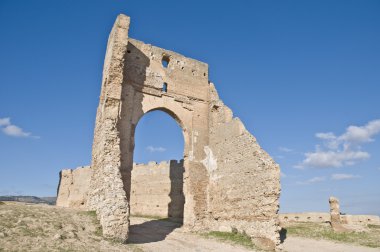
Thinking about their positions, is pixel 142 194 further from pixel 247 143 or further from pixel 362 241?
pixel 362 241

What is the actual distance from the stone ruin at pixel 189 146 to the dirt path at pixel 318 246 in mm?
786

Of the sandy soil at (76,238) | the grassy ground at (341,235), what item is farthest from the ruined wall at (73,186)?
the grassy ground at (341,235)

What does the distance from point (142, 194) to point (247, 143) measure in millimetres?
10617

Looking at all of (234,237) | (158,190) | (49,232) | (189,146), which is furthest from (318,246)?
(158,190)

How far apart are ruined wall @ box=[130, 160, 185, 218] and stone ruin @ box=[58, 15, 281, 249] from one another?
19.6ft

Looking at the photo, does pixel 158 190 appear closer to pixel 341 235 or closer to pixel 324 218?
pixel 324 218

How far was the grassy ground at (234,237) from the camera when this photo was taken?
10266 mm

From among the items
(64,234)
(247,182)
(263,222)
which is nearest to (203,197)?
(247,182)

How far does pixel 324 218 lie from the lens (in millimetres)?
19391

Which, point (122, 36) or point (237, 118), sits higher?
point (122, 36)

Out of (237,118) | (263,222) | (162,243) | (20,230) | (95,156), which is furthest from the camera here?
(237,118)

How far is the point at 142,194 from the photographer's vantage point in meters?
20.8

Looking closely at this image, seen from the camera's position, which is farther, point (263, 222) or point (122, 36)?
point (122, 36)

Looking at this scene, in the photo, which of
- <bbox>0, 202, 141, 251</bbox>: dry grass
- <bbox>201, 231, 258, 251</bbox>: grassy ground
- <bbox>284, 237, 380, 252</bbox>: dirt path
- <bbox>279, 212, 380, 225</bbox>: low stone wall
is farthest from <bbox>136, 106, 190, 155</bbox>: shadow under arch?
<bbox>279, 212, 380, 225</bbox>: low stone wall
